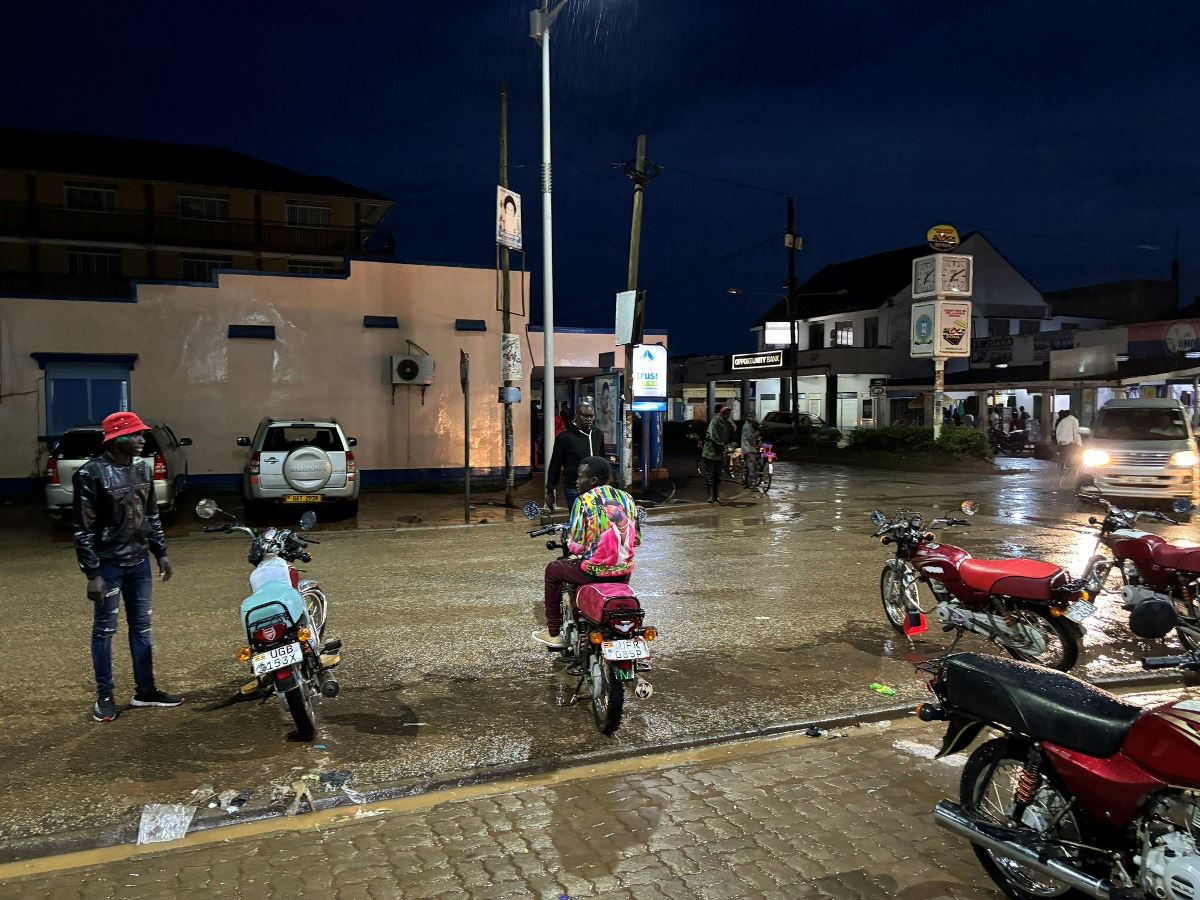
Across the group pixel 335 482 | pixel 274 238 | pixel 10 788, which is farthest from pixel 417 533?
pixel 274 238

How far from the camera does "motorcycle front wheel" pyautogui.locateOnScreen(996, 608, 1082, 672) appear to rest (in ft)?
20.4

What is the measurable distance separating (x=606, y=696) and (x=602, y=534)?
980 mm

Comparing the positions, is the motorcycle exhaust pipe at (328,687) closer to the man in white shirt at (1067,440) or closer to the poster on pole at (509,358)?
the poster on pole at (509,358)

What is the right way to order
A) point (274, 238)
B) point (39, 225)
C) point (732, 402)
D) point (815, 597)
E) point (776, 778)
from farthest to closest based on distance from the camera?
point (732, 402), point (274, 238), point (39, 225), point (815, 597), point (776, 778)

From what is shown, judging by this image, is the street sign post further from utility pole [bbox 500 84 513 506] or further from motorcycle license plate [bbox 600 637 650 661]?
motorcycle license plate [bbox 600 637 650 661]

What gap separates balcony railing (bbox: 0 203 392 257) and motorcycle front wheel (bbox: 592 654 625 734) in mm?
28430

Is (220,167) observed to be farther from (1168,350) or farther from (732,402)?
(1168,350)

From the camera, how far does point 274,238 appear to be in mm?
34469

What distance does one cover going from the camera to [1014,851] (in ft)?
10.5

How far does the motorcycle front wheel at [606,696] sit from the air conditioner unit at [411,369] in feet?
49.4

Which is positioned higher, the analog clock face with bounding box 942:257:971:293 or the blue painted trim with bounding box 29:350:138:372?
the analog clock face with bounding box 942:257:971:293

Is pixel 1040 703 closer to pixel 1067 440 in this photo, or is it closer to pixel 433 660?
pixel 433 660

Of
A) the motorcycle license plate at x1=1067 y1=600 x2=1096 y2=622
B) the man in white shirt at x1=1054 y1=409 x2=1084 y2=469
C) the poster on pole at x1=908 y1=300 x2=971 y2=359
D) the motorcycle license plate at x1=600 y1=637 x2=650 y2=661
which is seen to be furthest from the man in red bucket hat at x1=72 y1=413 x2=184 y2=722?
the poster on pole at x1=908 y1=300 x2=971 y2=359

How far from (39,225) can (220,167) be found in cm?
710
